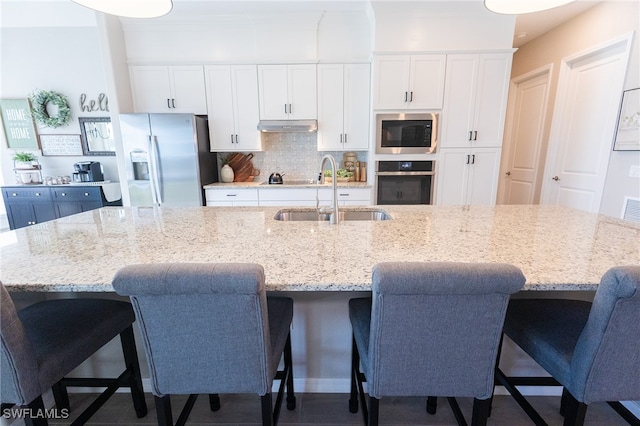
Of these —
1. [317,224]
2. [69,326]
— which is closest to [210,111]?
[317,224]

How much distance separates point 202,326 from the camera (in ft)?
2.61

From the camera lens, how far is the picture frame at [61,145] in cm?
401

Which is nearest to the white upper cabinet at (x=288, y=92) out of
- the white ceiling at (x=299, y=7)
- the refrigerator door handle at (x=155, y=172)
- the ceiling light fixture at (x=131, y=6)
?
the white ceiling at (x=299, y=7)

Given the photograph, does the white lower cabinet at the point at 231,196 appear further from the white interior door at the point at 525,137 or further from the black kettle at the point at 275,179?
the white interior door at the point at 525,137

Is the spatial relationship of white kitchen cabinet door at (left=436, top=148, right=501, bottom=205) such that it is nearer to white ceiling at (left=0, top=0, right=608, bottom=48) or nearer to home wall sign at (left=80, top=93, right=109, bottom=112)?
white ceiling at (left=0, top=0, right=608, bottom=48)

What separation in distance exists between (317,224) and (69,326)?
1.11 metres

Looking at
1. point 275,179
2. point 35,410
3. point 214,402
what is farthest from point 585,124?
point 35,410

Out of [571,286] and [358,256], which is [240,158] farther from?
[571,286]

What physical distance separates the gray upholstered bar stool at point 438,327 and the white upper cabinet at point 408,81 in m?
Result: 2.81

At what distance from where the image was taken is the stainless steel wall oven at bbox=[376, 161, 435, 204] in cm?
326

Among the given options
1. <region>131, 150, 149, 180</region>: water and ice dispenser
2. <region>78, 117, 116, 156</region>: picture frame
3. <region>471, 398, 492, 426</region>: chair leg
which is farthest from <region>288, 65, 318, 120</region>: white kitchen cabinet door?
<region>471, 398, 492, 426</region>: chair leg

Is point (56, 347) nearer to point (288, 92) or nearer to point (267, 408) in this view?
point (267, 408)

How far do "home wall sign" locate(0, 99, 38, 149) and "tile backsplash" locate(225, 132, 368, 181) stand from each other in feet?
10.5

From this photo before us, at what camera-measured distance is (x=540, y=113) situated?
3.66 metres
